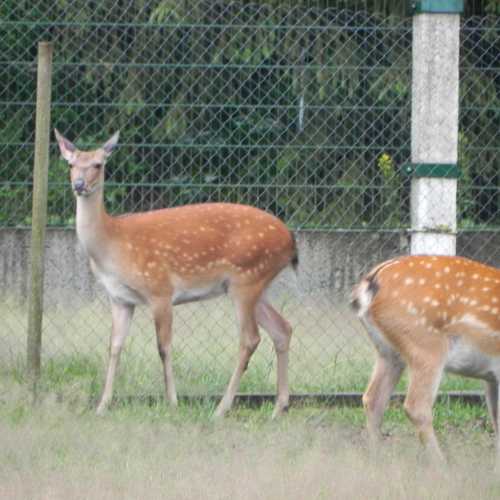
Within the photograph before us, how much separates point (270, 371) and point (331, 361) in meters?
0.39

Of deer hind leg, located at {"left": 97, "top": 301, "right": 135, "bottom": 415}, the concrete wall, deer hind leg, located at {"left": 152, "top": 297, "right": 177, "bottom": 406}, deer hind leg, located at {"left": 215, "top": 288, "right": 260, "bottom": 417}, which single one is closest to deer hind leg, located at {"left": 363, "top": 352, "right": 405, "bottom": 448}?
deer hind leg, located at {"left": 215, "top": 288, "right": 260, "bottom": 417}

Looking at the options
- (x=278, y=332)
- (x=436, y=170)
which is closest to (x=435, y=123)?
(x=436, y=170)

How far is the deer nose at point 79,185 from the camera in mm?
8867

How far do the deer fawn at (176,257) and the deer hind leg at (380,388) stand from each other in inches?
43.2

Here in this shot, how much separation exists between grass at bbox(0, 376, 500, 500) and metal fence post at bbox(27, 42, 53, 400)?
0.74ft

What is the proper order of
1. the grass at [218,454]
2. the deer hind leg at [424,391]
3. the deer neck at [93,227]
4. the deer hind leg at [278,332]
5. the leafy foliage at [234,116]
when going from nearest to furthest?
the grass at [218,454], the deer hind leg at [424,391], the deer hind leg at [278,332], the deer neck at [93,227], the leafy foliage at [234,116]

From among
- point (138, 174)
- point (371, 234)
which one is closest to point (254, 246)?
point (371, 234)

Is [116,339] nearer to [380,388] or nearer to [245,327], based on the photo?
[245,327]

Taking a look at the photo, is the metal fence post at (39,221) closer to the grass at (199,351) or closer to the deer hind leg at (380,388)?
the grass at (199,351)

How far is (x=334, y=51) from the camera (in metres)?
11.3

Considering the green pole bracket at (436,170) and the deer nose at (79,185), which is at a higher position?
the green pole bracket at (436,170)

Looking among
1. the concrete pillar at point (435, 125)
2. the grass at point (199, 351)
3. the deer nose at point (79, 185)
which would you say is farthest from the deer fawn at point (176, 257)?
the concrete pillar at point (435, 125)

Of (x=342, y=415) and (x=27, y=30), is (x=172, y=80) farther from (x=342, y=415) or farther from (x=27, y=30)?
(x=342, y=415)

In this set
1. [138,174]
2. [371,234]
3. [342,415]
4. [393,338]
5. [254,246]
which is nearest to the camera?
[393,338]
